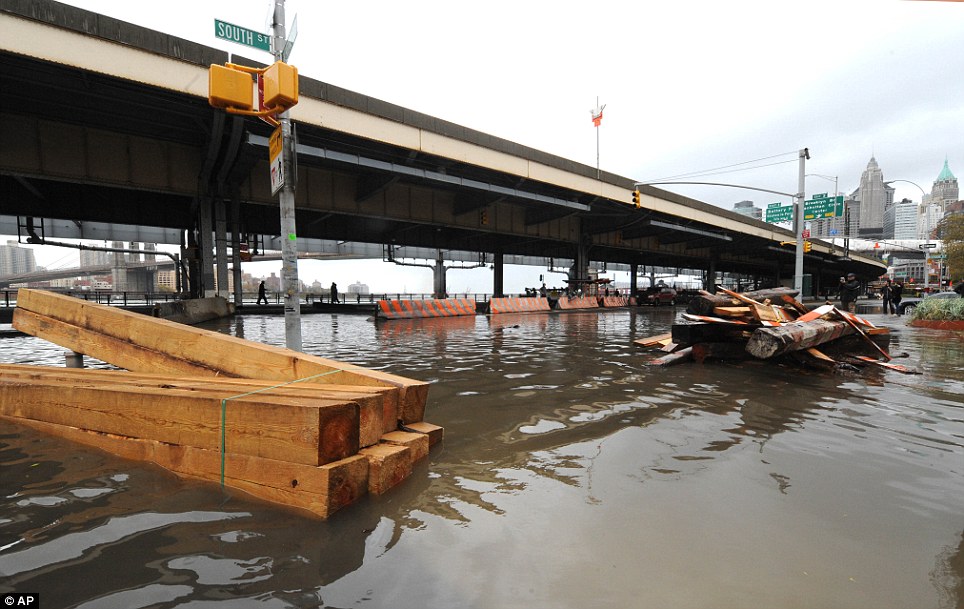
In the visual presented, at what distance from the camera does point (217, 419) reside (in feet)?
8.03

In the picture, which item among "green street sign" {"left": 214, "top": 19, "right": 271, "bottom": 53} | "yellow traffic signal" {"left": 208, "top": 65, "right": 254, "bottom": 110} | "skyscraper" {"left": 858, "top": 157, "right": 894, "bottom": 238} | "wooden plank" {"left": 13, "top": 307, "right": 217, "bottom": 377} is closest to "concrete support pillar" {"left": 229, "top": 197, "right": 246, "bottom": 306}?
"green street sign" {"left": 214, "top": 19, "right": 271, "bottom": 53}

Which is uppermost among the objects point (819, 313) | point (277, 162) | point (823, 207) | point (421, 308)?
point (823, 207)

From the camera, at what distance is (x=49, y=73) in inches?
447

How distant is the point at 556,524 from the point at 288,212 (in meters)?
5.50

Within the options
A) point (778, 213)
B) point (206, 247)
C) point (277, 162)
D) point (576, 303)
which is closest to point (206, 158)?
point (206, 247)

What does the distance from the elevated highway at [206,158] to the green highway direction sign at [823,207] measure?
1218cm

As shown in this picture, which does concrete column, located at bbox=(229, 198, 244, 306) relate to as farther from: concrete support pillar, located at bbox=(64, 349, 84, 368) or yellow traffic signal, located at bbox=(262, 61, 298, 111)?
yellow traffic signal, located at bbox=(262, 61, 298, 111)

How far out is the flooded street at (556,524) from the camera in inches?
66.4

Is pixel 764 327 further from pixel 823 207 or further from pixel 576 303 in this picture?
pixel 823 207

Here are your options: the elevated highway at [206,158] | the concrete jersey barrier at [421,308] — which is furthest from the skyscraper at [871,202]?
the concrete jersey barrier at [421,308]

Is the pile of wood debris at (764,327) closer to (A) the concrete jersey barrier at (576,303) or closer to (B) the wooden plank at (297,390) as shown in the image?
(B) the wooden plank at (297,390)

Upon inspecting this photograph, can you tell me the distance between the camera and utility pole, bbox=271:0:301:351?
19.0 feet

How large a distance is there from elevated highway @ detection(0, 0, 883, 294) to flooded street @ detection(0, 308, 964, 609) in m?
12.4

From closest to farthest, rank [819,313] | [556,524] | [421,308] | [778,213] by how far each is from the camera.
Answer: [556,524]
[819,313]
[421,308]
[778,213]
